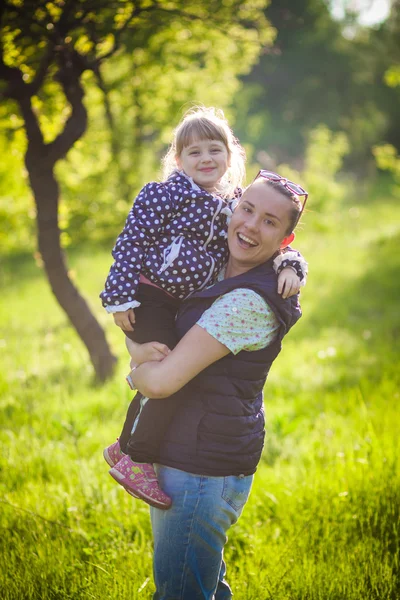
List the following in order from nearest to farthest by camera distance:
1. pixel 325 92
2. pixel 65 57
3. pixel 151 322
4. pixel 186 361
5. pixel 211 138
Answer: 1. pixel 186 361
2. pixel 151 322
3. pixel 211 138
4. pixel 65 57
5. pixel 325 92

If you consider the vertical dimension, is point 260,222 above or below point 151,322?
above

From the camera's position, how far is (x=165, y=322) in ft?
7.03

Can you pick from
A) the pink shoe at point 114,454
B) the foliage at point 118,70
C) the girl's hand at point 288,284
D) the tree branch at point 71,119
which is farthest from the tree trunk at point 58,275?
the girl's hand at point 288,284

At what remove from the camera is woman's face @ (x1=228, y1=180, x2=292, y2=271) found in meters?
1.99

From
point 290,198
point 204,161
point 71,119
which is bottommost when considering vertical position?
point 290,198

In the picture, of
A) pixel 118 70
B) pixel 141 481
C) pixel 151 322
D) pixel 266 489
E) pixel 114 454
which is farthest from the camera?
pixel 118 70

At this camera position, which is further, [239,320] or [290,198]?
[290,198]

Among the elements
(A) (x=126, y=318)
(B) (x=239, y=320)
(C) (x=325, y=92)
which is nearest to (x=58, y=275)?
(A) (x=126, y=318)

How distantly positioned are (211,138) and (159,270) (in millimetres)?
653

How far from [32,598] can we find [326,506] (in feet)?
5.31

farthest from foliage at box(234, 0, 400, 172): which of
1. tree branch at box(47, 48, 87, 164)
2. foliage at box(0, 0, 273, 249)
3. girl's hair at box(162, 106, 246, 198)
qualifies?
girl's hair at box(162, 106, 246, 198)

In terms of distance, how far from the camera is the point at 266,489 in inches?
140

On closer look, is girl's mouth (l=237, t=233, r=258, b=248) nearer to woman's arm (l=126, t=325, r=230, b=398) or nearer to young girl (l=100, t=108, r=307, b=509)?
young girl (l=100, t=108, r=307, b=509)

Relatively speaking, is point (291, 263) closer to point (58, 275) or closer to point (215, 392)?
point (215, 392)
